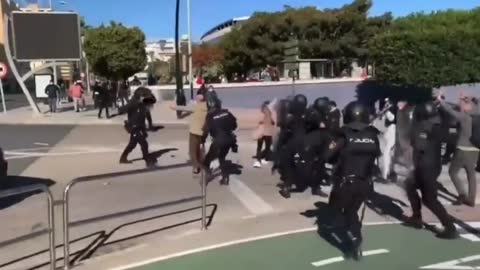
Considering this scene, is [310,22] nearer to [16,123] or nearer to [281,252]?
[16,123]

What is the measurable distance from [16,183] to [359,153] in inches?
310

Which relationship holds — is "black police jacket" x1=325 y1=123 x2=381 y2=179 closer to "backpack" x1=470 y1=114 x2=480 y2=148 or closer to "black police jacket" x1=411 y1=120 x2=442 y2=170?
"black police jacket" x1=411 y1=120 x2=442 y2=170

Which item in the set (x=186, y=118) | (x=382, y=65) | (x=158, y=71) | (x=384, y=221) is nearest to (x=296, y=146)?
(x=384, y=221)

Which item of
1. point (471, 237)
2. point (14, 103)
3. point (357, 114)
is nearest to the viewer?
point (357, 114)

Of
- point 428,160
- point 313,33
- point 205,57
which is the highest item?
point 313,33

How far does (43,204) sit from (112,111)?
25.8 metres

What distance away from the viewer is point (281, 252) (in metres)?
7.55

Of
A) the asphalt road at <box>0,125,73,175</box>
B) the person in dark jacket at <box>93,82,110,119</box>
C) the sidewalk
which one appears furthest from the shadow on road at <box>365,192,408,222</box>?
the person in dark jacket at <box>93,82,110,119</box>

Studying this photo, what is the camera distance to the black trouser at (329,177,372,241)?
6.98 meters

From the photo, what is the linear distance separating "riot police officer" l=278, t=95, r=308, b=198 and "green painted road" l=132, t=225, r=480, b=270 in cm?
287

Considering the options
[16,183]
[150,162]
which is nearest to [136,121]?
[150,162]

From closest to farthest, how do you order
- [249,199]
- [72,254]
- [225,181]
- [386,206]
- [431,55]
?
[72,254]
[386,206]
[249,199]
[225,181]
[431,55]

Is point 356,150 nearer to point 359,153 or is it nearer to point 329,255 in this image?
point 359,153

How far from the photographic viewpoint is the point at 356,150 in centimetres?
697
